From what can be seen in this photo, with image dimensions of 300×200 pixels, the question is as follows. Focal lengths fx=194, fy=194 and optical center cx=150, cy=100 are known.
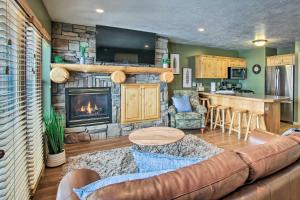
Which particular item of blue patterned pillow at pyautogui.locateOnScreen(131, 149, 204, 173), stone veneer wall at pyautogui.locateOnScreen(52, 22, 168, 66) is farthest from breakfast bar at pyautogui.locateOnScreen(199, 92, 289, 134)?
blue patterned pillow at pyautogui.locateOnScreen(131, 149, 204, 173)

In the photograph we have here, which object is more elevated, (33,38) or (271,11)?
(271,11)

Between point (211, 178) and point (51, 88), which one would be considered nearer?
point (211, 178)

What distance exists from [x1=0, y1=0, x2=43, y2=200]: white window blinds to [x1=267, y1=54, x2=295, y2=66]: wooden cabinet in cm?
650

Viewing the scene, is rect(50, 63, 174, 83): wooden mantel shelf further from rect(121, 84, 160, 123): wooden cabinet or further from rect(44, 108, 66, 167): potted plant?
rect(44, 108, 66, 167): potted plant

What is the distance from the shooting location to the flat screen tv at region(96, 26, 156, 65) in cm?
429

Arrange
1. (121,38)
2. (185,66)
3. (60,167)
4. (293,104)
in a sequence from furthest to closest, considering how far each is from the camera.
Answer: (185,66)
(293,104)
(121,38)
(60,167)

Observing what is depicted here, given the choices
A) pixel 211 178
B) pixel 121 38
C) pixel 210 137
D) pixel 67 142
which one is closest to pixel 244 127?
pixel 210 137

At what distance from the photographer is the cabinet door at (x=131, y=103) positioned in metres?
4.59

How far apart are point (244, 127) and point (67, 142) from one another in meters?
4.20

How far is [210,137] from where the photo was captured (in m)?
4.45

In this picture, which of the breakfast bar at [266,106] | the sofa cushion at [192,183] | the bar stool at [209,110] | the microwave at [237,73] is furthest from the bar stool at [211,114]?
the sofa cushion at [192,183]

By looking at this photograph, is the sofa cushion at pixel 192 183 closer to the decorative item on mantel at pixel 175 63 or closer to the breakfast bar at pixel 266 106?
the breakfast bar at pixel 266 106

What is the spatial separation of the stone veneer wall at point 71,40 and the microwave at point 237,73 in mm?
4629

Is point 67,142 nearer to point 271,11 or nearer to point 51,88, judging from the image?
point 51,88
